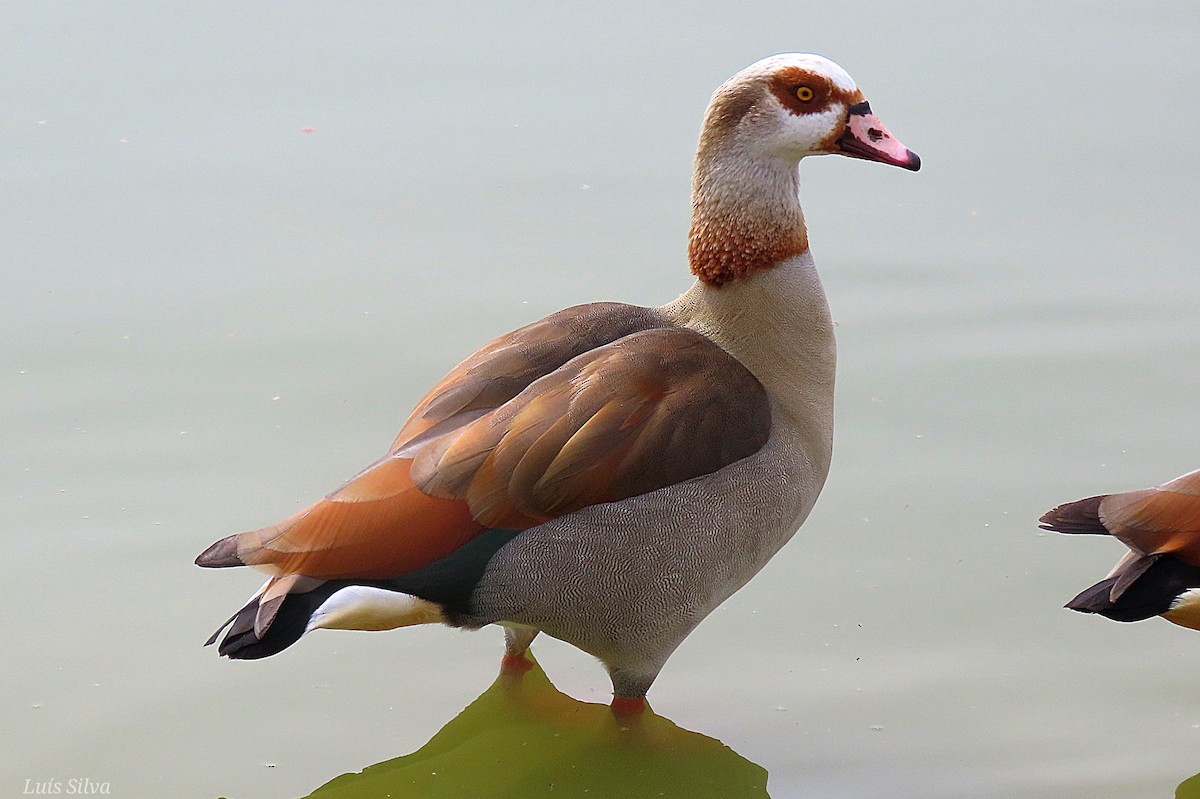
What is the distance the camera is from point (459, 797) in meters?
3.65

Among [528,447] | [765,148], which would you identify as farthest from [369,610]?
[765,148]

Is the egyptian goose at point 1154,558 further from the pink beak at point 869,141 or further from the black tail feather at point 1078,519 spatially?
the pink beak at point 869,141

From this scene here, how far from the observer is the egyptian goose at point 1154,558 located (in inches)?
136

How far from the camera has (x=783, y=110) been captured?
380 cm

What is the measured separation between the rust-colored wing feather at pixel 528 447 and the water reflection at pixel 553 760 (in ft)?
2.03

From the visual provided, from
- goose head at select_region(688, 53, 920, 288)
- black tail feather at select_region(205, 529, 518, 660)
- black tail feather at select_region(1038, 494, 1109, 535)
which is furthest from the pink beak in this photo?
black tail feather at select_region(205, 529, 518, 660)

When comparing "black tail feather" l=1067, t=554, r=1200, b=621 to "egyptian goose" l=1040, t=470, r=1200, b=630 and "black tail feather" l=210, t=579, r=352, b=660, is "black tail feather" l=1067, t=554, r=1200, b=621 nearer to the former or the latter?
"egyptian goose" l=1040, t=470, r=1200, b=630

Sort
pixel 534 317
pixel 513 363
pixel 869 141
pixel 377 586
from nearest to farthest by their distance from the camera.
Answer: pixel 377 586 < pixel 513 363 < pixel 869 141 < pixel 534 317

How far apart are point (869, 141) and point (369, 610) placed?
170 centimetres

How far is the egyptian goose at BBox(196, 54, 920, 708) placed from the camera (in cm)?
340

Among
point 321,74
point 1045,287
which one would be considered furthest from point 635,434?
point 321,74

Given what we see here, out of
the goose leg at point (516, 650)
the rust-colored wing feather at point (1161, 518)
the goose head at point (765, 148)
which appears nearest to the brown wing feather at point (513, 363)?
the goose head at point (765, 148)

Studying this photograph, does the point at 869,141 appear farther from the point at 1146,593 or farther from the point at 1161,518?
the point at 1146,593

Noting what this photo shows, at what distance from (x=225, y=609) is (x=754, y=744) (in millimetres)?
1459
